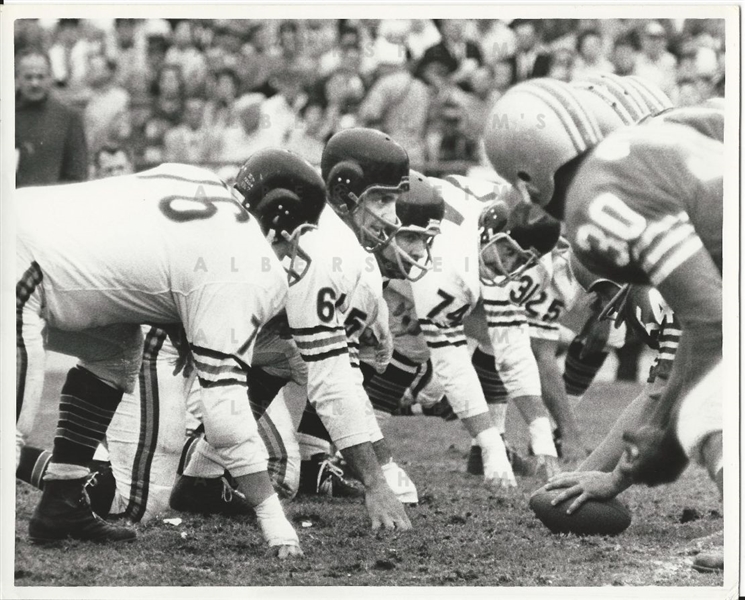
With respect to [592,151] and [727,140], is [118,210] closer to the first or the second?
[592,151]

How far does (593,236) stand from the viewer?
391 cm

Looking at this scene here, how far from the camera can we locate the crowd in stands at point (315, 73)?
626 centimetres

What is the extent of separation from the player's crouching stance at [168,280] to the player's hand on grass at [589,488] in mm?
1015

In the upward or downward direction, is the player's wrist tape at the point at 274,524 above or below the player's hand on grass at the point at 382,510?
above

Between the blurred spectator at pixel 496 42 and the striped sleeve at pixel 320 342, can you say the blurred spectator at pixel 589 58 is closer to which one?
the blurred spectator at pixel 496 42

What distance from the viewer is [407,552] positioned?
4684 millimetres

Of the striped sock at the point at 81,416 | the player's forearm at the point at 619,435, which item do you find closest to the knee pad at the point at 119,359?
the striped sock at the point at 81,416

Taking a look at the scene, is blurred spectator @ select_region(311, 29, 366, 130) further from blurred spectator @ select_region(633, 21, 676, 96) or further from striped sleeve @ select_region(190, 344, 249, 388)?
striped sleeve @ select_region(190, 344, 249, 388)

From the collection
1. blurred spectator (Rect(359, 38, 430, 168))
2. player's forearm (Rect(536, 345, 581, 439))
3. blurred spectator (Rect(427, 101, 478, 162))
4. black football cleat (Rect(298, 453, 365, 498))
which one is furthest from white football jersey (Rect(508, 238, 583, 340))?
blurred spectator (Rect(427, 101, 478, 162))

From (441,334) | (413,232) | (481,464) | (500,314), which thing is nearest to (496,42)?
(500,314)

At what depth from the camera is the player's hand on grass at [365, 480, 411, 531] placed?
196 inches

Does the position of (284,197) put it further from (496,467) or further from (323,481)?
(496,467)
